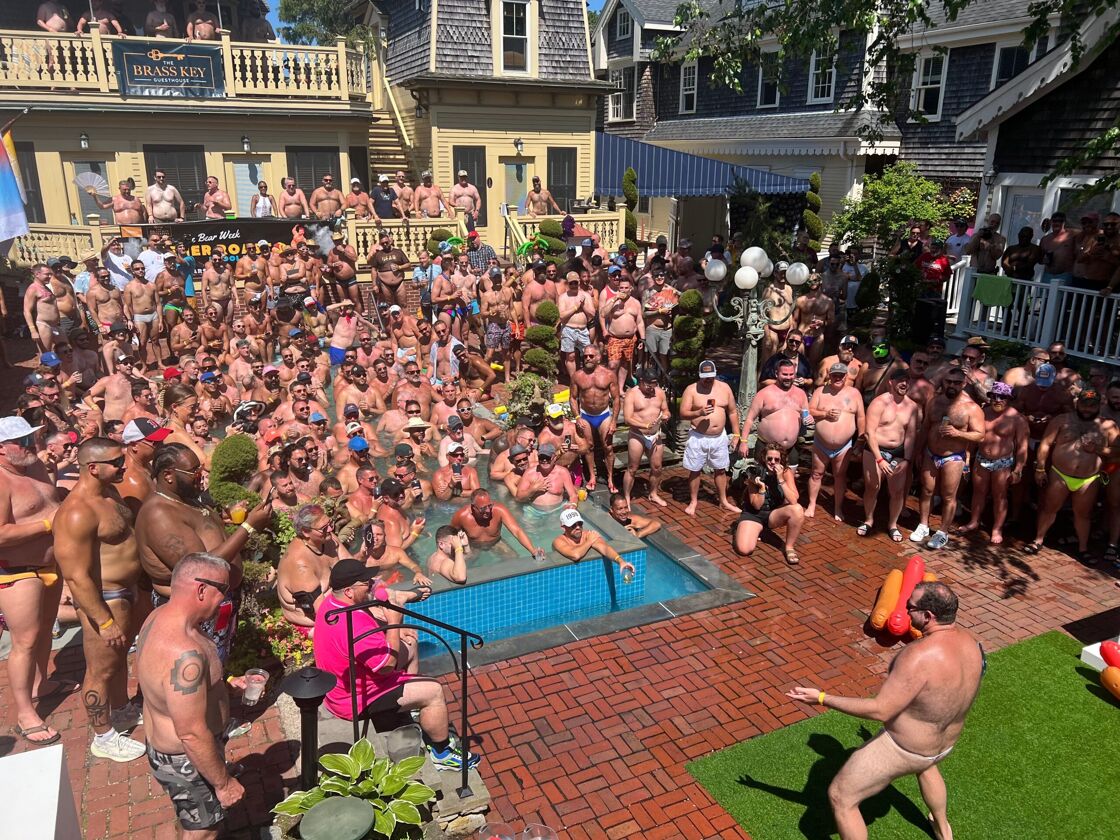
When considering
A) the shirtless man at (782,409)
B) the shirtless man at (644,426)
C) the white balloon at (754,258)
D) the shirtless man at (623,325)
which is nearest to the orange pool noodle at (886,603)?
the shirtless man at (782,409)

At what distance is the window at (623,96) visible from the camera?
110 feet

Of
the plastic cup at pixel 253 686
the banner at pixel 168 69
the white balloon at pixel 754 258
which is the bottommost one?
the plastic cup at pixel 253 686

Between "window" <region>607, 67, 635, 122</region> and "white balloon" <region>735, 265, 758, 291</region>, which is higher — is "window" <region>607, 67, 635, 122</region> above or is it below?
above

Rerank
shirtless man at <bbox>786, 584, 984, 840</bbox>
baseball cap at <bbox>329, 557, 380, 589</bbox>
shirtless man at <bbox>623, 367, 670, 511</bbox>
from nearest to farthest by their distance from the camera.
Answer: shirtless man at <bbox>786, 584, 984, 840</bbox>
baseball cap at <bbox>329, 557, 380, 589</bbox>
shirtless man at <bbox>623, 367, 670, 511</bbox>

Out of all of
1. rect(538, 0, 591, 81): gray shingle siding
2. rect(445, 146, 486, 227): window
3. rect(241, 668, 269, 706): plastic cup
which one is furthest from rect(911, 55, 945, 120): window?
rect(241, 668, 269, 706): plastic cup

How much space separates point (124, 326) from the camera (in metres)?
13.3

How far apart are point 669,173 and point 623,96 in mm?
13084

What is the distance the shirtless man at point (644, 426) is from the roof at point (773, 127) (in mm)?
13810

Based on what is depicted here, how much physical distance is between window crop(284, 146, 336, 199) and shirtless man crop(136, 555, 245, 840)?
62.8 feet

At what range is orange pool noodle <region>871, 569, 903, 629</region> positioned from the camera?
17.4ft

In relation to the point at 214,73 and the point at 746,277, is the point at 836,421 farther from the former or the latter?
the point at 214,73

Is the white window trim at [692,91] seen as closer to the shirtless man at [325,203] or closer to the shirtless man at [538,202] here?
the shirtless man at [538,202]

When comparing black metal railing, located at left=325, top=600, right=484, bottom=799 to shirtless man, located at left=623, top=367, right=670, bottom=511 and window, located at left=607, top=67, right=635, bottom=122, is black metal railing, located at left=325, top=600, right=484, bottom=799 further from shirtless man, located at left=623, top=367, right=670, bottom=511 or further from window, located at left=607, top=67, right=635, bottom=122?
window, located at left=607, top=67, right=635, bottom=122

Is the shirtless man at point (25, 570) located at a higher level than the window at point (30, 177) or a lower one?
lower
